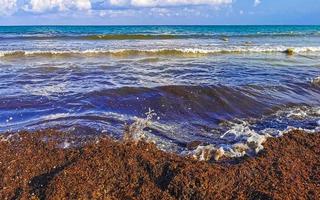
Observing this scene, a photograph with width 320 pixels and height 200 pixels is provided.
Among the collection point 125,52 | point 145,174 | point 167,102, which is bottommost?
point 125,52

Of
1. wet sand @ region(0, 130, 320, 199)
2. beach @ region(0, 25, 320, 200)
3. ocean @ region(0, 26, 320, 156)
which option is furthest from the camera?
ocean @ region(0, 26, 320, 156)

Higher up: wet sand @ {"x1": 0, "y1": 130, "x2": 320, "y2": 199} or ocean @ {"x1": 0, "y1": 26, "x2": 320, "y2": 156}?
wet sand @ {"x1": 0, "y1": 130, "x2": 320, "y2": 199}

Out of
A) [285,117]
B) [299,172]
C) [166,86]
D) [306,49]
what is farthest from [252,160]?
[306,49]

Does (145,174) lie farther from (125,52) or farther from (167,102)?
(125,52)

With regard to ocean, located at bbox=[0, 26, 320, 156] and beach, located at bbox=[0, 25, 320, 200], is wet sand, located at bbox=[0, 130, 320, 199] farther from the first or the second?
ocean, located at bbox=[0, 26, 320, 156]

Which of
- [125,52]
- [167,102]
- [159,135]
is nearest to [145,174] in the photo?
[159,135]

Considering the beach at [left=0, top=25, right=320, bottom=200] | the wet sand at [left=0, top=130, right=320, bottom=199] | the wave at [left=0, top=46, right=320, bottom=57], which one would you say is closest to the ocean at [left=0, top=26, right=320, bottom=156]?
the beach at [left=0, top=25, right=320, bottom=200]

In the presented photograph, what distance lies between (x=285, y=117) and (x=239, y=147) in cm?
268

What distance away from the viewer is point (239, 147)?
19.6 ft

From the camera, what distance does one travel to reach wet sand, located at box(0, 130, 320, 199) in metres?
4.42

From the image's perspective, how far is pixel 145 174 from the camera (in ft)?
15.6

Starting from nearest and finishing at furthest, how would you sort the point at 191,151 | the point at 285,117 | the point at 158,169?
the point at 158,169
the point at 191,151
the point at 285,117

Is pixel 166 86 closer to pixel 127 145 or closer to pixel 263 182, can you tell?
pixel 127 145

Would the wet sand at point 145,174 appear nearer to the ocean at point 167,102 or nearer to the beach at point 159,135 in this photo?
the beach at point 159,135
